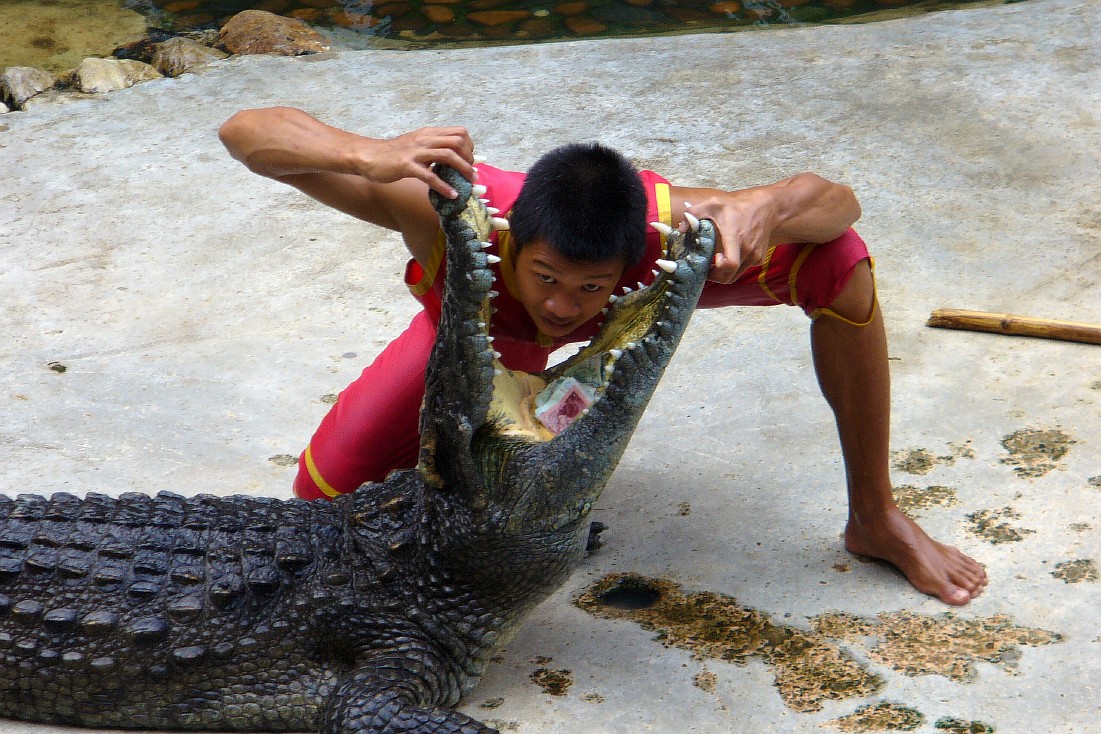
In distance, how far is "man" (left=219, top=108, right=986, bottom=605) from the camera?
1.99 metres

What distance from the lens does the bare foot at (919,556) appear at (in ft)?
7.69

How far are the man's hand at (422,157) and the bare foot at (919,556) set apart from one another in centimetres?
129

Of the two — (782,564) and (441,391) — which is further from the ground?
(441,391)

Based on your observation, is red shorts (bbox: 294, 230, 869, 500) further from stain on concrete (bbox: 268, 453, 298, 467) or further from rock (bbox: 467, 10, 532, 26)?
rock (bbox: 467, 10, 532, 26)

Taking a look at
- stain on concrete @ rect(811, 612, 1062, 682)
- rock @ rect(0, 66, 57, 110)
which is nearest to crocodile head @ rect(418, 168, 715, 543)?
stain on concrete @ rect(811, 612, 1062, 682)

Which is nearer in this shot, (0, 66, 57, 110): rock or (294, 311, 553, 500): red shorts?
(294, 311, 553, 500): red shorts

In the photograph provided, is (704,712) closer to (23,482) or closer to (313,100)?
(23,482)

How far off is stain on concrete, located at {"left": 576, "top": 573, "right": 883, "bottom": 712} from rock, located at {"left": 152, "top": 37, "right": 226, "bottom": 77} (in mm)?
4404

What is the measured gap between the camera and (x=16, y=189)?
173 inches

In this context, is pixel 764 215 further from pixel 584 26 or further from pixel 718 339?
pixel 584 26

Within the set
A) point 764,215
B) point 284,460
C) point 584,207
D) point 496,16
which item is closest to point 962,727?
point 764,215

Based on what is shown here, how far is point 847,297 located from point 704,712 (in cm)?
95

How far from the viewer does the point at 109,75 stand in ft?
18.2

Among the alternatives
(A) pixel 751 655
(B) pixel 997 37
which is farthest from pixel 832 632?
(B) pixel 997 37
